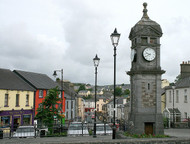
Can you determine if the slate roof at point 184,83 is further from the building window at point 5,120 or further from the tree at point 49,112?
the building window at point 5,120

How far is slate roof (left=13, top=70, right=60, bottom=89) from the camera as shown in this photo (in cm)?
3727

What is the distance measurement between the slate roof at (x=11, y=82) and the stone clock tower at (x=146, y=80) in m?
20.9

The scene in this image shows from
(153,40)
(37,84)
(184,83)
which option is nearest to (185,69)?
(184,83)

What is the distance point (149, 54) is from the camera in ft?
56.1

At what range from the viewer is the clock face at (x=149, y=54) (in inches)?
671

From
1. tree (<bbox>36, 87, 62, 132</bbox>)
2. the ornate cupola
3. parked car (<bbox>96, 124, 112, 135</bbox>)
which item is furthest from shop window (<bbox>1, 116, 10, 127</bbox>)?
the ornate cupola

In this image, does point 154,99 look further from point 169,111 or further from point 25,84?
point 25,84

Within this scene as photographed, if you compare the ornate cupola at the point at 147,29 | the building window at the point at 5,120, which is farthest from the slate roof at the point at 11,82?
the ornate cupola at the point at 147,29

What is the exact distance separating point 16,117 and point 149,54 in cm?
2374

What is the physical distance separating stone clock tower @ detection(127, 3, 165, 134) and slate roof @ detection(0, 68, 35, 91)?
68.7 ft

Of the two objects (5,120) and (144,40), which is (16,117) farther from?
(144,40)

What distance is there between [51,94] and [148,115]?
11.5 meters

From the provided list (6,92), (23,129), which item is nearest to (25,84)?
(6,92)

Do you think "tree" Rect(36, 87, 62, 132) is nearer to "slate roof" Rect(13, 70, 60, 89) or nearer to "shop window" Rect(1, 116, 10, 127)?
"shop window" Rect(1, 116, 10, 127)
